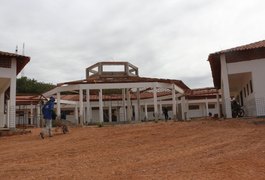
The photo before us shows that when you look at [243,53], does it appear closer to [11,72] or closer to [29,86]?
[11,72]

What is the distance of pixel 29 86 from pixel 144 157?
48.3 m

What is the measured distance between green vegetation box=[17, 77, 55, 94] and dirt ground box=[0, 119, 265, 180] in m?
42.0

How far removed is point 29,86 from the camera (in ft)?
177

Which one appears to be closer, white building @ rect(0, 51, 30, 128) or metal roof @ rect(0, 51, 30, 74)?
metal roof @ rect(0, 51, 30, 74)

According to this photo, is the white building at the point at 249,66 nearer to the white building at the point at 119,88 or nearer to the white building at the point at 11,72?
the white building at the point at 119,88

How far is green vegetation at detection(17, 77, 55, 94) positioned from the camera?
53.4 meters

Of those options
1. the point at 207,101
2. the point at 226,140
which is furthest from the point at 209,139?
the point at 207,101

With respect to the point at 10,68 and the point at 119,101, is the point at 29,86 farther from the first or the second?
the point at 10,68

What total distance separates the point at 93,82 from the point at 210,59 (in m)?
8.61

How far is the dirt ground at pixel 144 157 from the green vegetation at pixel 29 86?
41986 millimetres

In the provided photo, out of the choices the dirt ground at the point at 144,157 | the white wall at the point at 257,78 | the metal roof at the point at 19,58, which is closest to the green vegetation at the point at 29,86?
the metal roof at the point at 19,58

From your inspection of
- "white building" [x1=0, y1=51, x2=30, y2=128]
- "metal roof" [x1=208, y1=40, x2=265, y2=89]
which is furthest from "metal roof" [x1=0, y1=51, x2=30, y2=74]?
"metal roof" [x1=208, y1=40, x2=265, y2=89]

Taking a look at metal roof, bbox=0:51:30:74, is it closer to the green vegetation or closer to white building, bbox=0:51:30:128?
white building, bbox=0:51:30:128

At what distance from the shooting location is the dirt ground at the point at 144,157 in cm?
745
